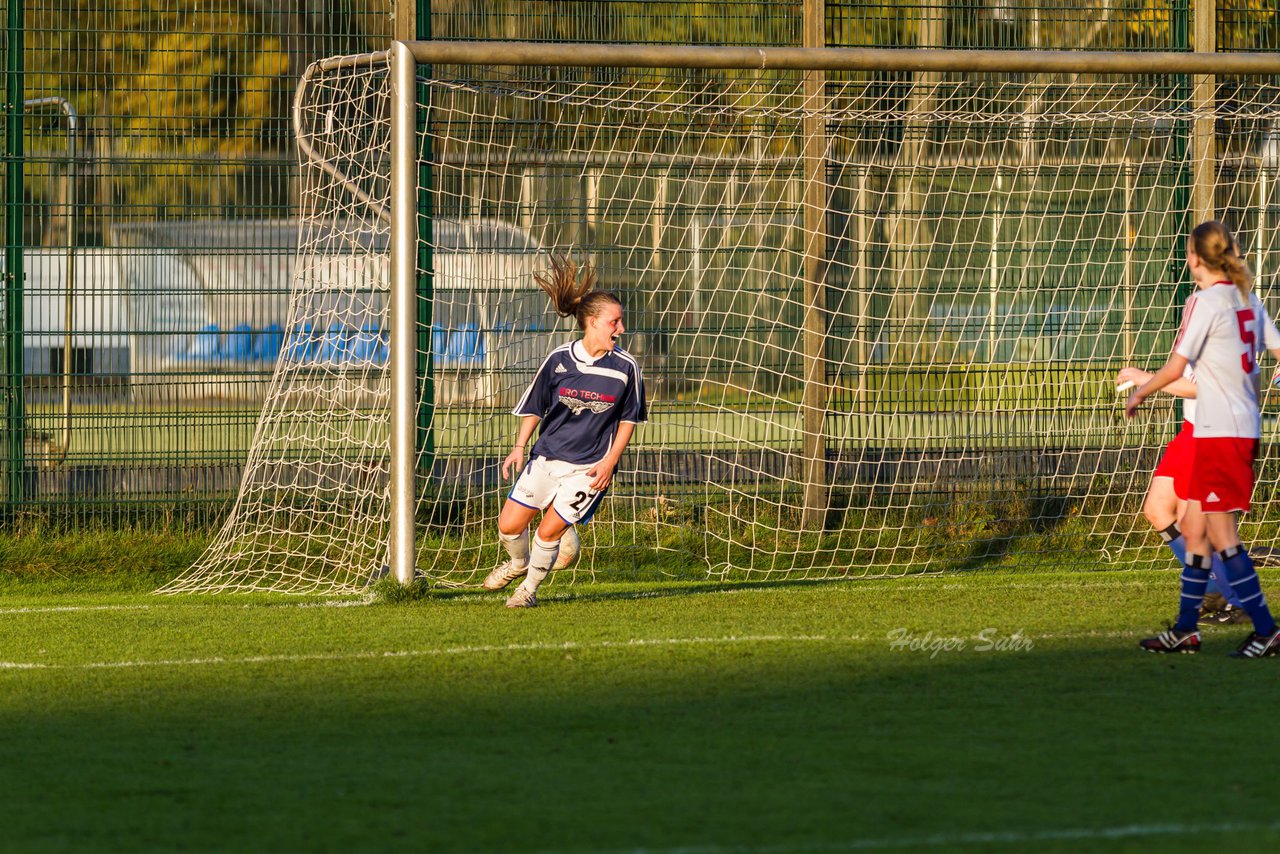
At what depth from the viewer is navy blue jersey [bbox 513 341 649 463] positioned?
799cm

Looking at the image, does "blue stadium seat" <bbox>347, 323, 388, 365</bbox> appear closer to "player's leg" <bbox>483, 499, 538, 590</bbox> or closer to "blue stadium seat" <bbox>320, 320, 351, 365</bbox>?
"blue stadium seat" <bbox>320, 320, 351, 365</bbox>

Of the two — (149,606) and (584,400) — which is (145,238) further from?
(584,400)

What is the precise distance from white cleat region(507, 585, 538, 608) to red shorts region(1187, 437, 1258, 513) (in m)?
3.34

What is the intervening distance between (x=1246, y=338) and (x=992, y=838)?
10.9ft

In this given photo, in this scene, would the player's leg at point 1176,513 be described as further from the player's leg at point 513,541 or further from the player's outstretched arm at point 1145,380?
the player's leg at point 513,541

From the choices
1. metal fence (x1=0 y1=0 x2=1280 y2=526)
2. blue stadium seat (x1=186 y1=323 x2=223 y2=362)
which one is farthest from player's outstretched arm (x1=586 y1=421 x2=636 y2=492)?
blue stadium seat (x1=186 y1=323 x2=223 y2=362)


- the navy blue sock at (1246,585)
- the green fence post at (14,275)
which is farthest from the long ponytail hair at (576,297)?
the green fence post at (14,275)

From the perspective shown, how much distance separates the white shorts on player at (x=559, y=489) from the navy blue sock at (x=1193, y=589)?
284cm

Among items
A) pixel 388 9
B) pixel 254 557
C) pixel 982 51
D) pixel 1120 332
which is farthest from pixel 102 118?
pixel 1120 332

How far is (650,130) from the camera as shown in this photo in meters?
9.74

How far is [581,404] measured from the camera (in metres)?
8.02

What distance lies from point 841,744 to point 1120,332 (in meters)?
6.13

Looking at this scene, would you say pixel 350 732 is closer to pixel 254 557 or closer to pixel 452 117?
pixel 254 557

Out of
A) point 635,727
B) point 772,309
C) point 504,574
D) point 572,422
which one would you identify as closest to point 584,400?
point 572,422
